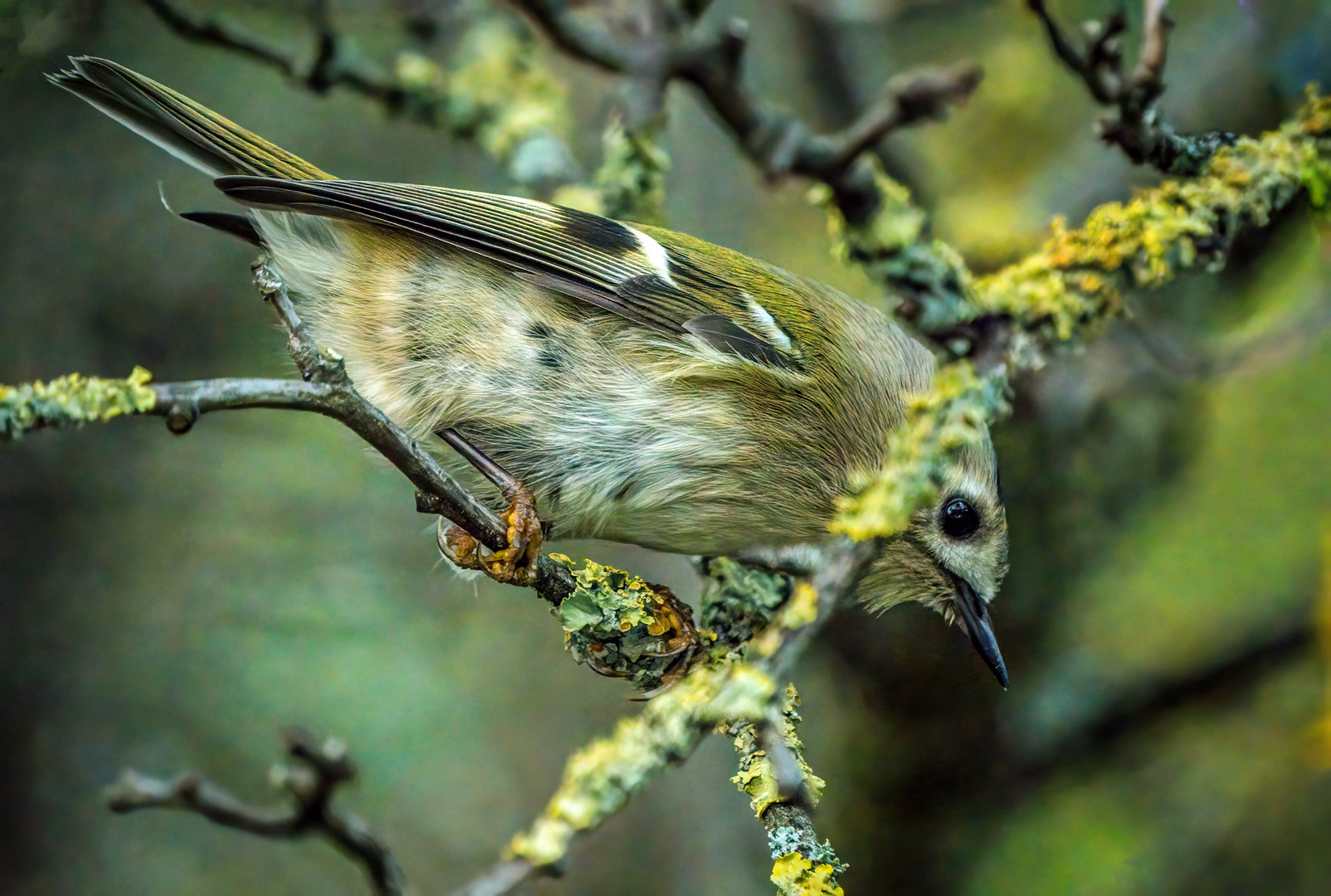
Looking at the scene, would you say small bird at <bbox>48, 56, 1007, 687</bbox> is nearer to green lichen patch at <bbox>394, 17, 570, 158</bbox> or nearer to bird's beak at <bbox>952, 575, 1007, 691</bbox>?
bird's beak at <bbox>952, 575, 1007, 691</bbox>

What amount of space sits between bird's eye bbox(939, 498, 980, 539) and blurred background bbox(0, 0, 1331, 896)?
230mm

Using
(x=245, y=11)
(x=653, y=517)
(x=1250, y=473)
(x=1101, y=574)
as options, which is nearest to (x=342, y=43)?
(x=245, y=11)

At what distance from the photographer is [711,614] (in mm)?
1842

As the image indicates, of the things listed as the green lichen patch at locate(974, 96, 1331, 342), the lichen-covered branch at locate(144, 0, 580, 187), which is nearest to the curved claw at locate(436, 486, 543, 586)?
the green lichen patch at locate(974, 96, 1331, 342)

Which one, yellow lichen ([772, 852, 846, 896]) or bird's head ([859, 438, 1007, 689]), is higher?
bird's head ([859, 438, 1007, 689])

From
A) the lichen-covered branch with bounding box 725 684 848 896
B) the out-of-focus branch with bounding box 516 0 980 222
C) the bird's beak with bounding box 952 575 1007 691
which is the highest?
the out-of-focus branch with bounding box 516 0 980 222

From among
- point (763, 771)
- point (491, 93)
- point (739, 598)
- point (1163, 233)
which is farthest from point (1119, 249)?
point (491, 93)

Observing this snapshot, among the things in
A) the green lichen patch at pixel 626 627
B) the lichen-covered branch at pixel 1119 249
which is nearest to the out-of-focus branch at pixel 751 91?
the lichen-covered branch at pixel 1119 249

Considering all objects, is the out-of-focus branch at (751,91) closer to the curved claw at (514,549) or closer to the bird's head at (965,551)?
the bird's head at (965,551)

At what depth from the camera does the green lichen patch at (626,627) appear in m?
1.60

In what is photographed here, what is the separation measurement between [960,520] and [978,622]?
0.18 m

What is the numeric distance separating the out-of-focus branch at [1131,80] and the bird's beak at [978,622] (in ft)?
2.93

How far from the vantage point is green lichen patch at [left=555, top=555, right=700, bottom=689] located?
5.26 feet

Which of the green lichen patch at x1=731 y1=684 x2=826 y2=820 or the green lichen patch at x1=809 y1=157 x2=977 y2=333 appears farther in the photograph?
the green lichen patch at x1=809 y1=157 x2=977 y2=333
